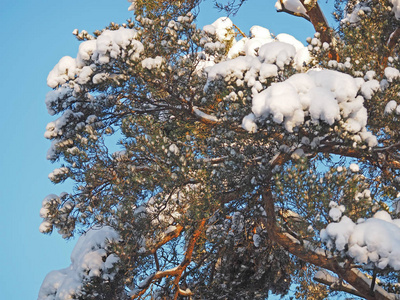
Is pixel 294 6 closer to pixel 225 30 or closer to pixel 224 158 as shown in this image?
pixel 225 30

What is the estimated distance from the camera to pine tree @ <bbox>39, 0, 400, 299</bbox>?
5.70 meters

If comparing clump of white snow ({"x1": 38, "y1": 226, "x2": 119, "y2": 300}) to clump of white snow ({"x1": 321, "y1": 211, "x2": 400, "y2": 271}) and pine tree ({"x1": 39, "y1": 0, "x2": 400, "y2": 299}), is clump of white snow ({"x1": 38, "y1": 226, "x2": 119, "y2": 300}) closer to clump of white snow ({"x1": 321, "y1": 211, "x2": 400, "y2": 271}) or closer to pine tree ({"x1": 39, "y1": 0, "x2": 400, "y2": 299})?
pine tree ({"x1": 39, "y1": 0, "x2": 400, "y2": 299})

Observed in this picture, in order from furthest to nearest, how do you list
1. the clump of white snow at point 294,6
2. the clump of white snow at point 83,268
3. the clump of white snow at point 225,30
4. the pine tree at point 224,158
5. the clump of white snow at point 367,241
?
the clump of white snow at point 225,30 < the clump of white snow at point 294,6 < the clump of white snow at point 83,268 < the pine tree at point 224,158 < the clump of white snow at point 367,241

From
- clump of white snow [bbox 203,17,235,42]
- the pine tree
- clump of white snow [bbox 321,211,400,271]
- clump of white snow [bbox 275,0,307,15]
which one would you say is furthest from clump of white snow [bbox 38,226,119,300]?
clump of white snow [bbox 275,0,307,15]

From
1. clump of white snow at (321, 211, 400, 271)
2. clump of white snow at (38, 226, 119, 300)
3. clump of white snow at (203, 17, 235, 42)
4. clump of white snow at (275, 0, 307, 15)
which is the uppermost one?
clump of white snow at (203, 17, 235, 42)

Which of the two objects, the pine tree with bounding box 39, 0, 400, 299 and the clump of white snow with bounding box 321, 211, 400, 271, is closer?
A: the clump of white snow with bounding box 321, 211, 400, 271

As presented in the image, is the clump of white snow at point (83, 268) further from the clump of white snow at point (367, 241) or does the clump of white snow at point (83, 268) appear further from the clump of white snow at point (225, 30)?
the clump of white snow at point (225, 30)

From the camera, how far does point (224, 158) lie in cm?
705

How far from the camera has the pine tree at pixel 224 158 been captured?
5.70m

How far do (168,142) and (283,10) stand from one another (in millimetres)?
4192

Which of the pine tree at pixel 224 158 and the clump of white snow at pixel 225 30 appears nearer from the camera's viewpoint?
the pine tree at pixel 224 158

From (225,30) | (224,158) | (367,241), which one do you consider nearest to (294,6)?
(225,30)

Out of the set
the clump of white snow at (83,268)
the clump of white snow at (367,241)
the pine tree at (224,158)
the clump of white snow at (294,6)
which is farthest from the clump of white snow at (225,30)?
the clump of white snow at (367,241)

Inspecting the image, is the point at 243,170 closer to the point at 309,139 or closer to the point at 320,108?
the point at 309,139
